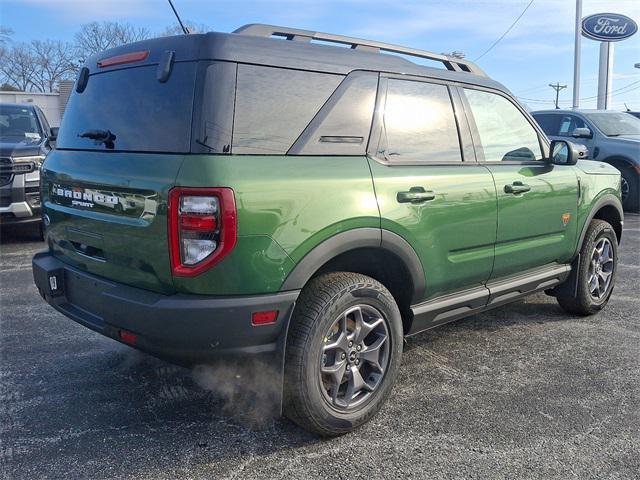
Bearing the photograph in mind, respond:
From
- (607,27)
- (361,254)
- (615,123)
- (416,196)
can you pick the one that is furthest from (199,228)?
(607,27)

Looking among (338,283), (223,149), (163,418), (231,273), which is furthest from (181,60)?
(163,418)

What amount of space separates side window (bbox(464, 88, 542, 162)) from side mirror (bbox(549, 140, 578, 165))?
94 millimetres

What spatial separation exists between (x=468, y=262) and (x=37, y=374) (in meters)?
2.74

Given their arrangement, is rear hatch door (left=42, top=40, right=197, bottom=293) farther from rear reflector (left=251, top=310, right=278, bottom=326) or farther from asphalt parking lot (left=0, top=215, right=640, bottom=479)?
asphalt parking lot (left=0, top=215, right=640, bottom=479)

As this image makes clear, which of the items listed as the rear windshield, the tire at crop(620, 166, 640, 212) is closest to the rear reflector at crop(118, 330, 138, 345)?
the rear windshield

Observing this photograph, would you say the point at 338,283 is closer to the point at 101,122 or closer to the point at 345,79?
the point at 345,79

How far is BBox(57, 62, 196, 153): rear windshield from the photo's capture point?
2.55 meters

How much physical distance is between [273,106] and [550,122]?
9.86 m

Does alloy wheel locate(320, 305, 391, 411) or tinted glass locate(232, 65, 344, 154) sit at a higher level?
tinted glass locate(232, 65, 344, 154)

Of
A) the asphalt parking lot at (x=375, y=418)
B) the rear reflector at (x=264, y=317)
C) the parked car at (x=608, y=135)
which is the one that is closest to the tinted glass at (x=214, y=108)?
the rear reflector at (x=264, y=317)

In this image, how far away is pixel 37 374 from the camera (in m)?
3.52

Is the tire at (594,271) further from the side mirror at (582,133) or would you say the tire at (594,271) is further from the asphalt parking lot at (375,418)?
the side mirror at (582,133)

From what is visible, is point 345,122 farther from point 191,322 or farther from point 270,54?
point 191,322

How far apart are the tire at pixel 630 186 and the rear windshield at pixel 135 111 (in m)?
9.81
